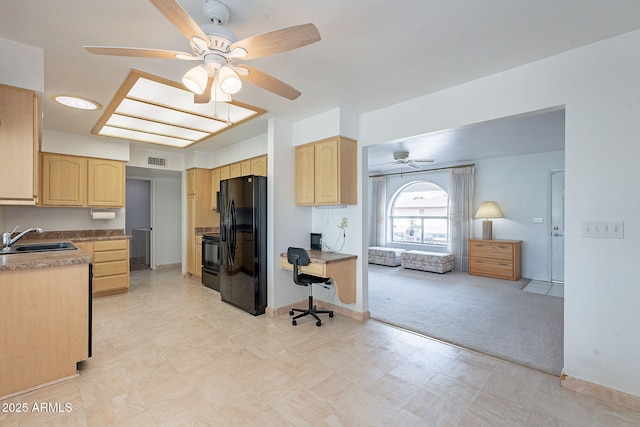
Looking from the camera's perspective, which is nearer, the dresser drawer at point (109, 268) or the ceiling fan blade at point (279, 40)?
the ceiling fan blade at point (279, 40)

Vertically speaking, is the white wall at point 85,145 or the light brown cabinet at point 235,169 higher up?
the white wall at point 85,145

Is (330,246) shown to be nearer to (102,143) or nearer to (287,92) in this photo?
(287,92)

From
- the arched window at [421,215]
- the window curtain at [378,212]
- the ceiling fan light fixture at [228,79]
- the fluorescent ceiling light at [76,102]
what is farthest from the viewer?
the window curtain at [378,212]

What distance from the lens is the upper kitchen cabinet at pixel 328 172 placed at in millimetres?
3471

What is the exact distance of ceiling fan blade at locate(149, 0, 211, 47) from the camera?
1.28 metres

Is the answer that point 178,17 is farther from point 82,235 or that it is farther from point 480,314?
point 82,235

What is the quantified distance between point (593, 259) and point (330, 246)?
8.68 ft

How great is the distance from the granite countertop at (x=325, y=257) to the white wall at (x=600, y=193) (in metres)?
2.07

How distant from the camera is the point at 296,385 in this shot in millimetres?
2205

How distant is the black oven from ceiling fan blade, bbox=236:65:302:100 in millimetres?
3332

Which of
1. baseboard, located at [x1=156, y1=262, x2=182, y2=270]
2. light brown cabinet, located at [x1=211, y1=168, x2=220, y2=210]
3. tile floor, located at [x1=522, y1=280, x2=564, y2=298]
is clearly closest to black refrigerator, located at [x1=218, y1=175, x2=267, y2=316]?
light brown cabinet, located at [x1=211, y1=168, x2=220, y2=210]

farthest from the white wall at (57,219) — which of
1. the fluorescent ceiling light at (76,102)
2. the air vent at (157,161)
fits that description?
the fluorescent ceiling light at (76,102)

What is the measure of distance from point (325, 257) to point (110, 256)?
12.0 ft

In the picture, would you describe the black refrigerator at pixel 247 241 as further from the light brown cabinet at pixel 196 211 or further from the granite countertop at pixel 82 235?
the granite countertop at pixel 82 235
